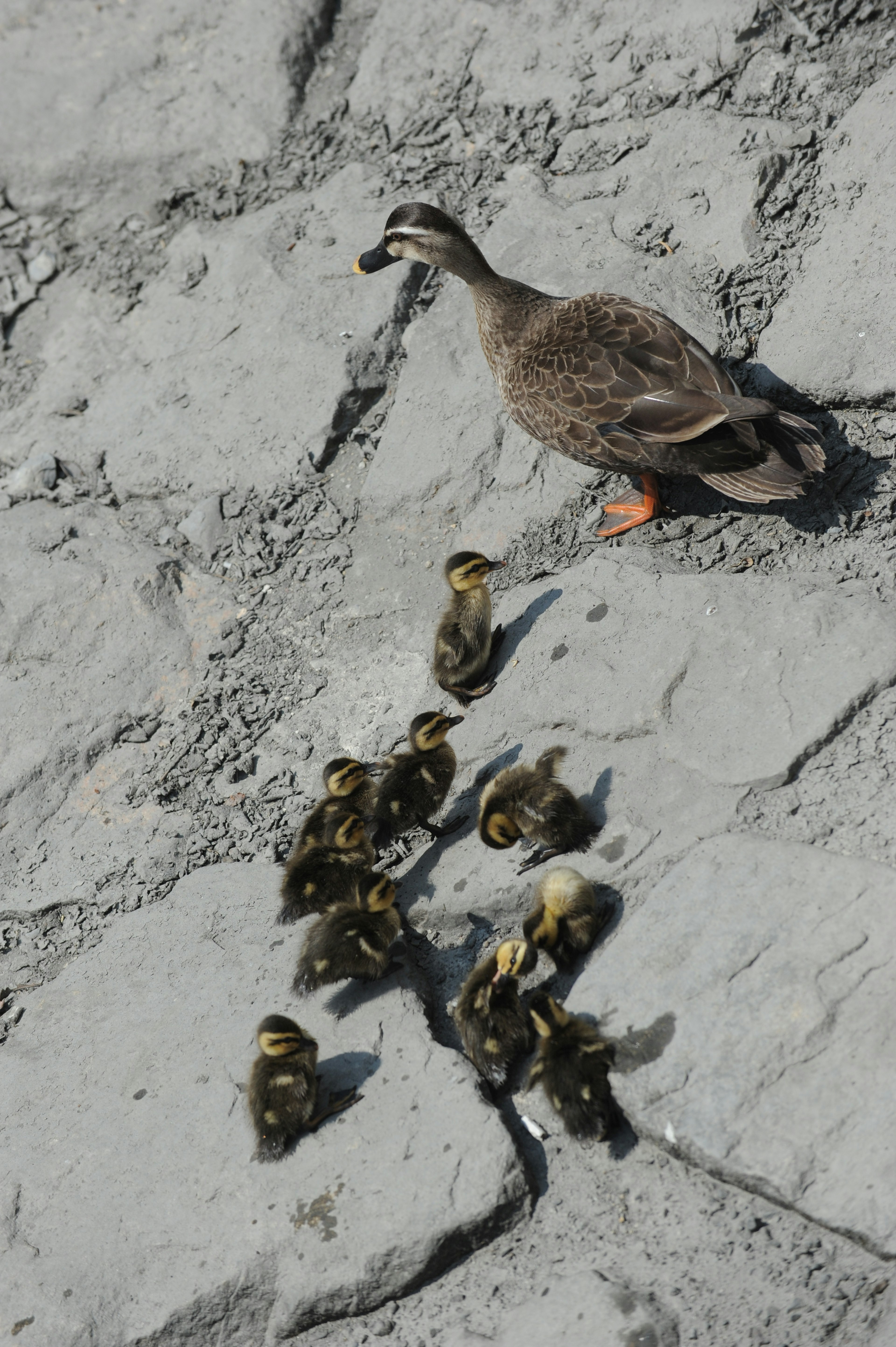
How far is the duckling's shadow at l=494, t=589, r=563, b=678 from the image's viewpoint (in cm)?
464

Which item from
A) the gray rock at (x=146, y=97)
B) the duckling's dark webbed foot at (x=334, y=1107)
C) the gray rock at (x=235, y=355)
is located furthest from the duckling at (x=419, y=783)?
the gray rock at (x=146, y=97)

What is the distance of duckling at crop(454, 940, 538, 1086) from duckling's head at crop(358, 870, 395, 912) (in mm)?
476

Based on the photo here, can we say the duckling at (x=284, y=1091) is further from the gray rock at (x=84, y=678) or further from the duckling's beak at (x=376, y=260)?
the duckling's beak at (x=376, y=260)

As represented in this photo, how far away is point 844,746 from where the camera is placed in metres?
3.56

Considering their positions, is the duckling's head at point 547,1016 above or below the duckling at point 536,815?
below

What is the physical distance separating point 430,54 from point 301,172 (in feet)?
3.50

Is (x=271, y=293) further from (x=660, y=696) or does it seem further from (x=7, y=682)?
(x=660, y=696)

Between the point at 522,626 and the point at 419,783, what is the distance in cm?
95

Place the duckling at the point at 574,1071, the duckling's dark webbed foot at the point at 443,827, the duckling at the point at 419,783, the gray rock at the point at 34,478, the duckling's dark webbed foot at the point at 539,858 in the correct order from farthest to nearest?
the gray rock at the point at 34,478, the duckling's dark webbed foot at the point at 443,827, the duckling at the point at 419,783, the duckling's dark webbed foot at the point at 539,858, the duckling at the point at 574,1071

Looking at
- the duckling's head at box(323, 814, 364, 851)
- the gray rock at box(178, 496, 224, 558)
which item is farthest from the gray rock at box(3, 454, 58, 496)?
the duckling's head at box(323, 814, 364, 851)

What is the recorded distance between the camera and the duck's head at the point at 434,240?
5.20 metres

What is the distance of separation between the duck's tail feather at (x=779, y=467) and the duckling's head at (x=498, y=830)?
5.05 feet

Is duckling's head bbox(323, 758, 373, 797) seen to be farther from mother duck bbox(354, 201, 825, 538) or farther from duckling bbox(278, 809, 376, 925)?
mother duck bbox(354, 201, 825, 538)

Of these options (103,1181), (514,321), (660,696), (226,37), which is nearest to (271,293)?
(514,321)
